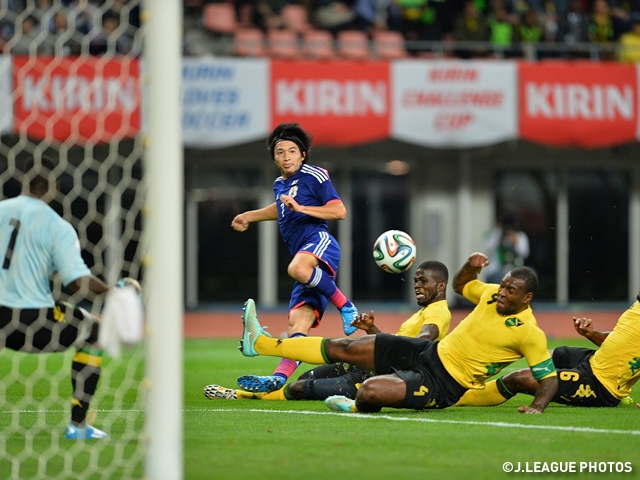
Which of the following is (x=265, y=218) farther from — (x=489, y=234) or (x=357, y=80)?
(x=489, y=234)

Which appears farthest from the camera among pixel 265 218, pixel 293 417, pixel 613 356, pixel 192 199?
pixel 192 199

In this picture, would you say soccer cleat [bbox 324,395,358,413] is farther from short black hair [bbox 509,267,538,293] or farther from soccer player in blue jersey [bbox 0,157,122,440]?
soccer player in blue jersey [bbox 0,157,122,440]

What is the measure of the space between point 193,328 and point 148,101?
43.6 ft

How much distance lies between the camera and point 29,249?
5.58m

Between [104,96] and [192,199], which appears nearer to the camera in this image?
[104,96]

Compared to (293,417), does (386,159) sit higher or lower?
higher

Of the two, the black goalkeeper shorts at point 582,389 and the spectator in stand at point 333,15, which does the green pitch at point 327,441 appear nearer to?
the black goalkeeper shorts at point 582,389

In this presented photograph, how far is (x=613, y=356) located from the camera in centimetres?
709

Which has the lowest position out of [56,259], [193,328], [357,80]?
[193,328]

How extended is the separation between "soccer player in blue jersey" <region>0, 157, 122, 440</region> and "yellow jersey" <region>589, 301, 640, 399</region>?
11.2ft

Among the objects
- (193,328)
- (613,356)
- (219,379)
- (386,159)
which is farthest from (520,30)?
(613,356)

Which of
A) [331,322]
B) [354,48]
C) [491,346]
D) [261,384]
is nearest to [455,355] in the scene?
[491,346]

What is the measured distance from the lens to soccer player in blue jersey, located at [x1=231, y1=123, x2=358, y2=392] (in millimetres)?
7789

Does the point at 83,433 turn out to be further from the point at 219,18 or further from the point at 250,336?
the point at 219,18
